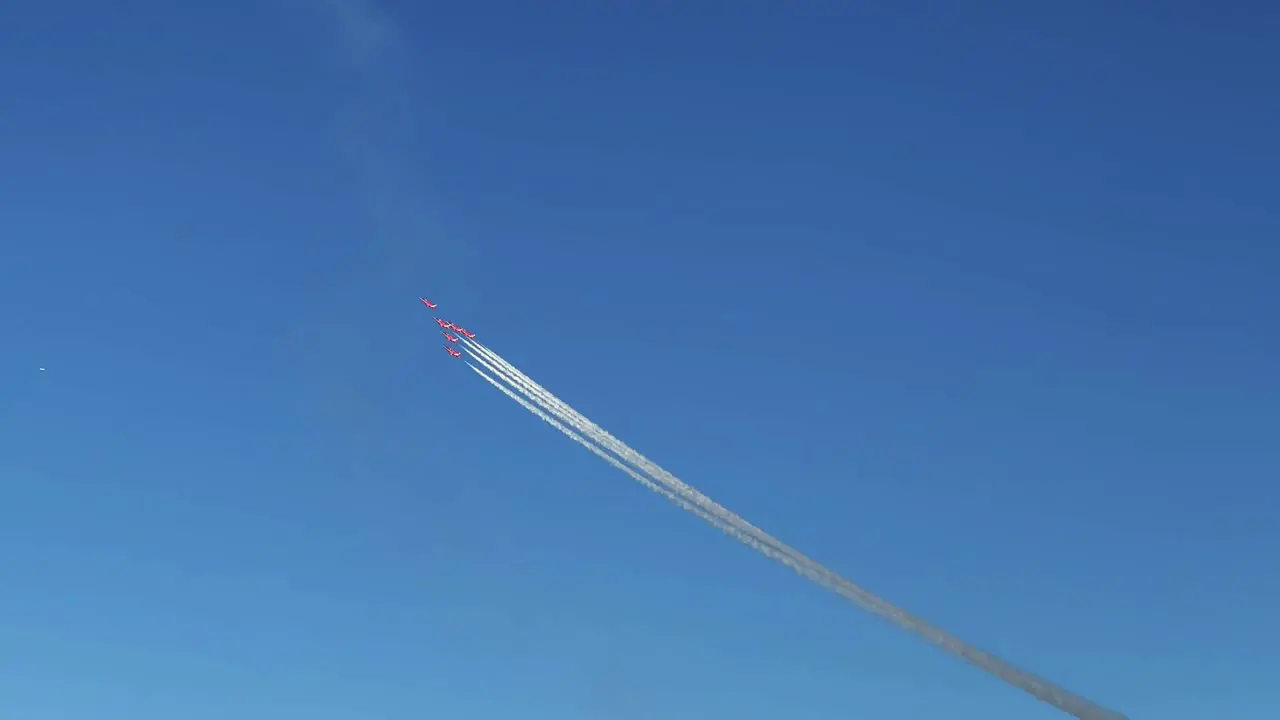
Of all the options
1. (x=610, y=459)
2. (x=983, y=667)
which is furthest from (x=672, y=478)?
(x=983, y=667)

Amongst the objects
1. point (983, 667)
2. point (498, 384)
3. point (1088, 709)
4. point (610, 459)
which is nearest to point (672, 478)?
point (610, 459)

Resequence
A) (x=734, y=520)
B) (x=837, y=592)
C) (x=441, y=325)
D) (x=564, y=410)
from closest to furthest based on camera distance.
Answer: (x=837, y=592) → (x=734, y=520) → (x=564, y=410) → (x=441, y=325)

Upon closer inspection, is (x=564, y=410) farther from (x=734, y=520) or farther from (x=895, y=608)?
(x=895, y=608)

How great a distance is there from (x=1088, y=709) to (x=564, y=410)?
2707 inches

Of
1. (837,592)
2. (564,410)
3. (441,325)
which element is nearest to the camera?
(837,592)

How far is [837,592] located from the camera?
13325 cm

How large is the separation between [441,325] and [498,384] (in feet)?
73.8

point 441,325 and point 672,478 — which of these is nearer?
point 672,478

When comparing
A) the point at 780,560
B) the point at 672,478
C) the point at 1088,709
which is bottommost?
the point at 1088,709

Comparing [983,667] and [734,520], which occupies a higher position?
[734,520]

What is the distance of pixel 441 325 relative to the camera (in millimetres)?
175875

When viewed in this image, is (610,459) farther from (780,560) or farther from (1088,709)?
(1088,709)

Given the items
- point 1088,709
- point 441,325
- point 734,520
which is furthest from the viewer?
point 441,325

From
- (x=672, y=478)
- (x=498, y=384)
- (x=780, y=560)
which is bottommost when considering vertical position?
(x=780, y=560)
